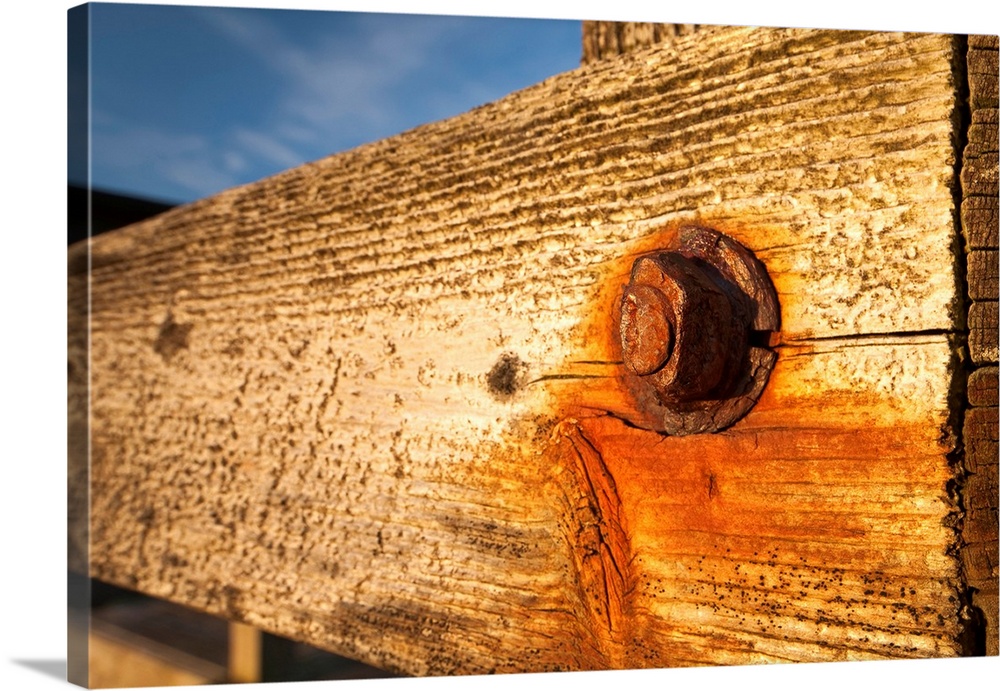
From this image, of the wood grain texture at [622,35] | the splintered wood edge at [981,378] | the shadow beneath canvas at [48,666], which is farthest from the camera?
the wood grain texture at [622,35]

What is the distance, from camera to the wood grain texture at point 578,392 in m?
1.03

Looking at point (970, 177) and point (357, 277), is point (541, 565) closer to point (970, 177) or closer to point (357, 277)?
point (357, 277)

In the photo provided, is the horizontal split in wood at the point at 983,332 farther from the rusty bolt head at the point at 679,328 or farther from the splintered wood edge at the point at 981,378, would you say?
the rusty bolt head at the point at 679,328

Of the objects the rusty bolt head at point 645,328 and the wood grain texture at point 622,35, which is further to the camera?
the wood grain texture at point 622,35

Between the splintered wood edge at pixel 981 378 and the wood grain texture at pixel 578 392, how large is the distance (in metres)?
0.03

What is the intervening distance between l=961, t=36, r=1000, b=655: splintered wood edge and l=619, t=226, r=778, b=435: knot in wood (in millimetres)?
225

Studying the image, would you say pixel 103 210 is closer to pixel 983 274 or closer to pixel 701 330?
pixel 701 330

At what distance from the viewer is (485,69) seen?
220 cm

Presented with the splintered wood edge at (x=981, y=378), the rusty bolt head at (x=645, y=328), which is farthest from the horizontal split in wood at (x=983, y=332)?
the rusty bolt head at (x=645, y=328)

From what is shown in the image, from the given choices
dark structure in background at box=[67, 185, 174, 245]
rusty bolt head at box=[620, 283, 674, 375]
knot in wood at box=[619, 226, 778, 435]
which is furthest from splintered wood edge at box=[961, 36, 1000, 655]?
dark structure in background at box=[67, 185, 174, 245]

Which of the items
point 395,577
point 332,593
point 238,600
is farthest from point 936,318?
point 238,600

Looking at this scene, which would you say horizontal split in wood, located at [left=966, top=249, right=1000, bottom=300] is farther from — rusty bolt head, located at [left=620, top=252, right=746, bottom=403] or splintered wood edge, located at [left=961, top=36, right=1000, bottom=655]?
rusty bolt head, located at [left=620, top=252, right=746, bottom=403]

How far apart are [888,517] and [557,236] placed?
544 millimetres

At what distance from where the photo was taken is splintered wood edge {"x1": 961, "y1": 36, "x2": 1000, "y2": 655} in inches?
39.9
